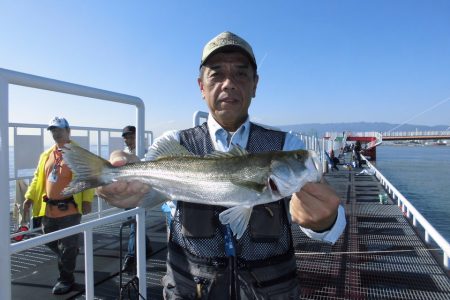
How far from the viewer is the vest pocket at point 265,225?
10.1 ft

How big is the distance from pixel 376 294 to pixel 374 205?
8.26m

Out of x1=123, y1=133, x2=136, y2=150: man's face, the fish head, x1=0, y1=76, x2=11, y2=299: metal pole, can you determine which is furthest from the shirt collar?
x1=123, y1=133, x2=136, y2=150: man's face

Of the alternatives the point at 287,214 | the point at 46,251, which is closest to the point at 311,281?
the point at 287,214

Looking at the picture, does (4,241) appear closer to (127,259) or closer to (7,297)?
(7,297)

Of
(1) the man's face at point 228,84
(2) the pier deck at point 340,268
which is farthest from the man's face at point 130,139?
(1) the man's face at point 228,84

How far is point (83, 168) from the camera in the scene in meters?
3.01

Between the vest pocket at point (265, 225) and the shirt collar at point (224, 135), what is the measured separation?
29.4 inches

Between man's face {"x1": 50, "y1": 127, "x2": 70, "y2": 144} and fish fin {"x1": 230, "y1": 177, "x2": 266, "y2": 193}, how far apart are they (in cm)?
493

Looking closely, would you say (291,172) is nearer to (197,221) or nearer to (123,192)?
(197,221)

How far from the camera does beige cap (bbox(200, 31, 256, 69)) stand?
325 centimetres

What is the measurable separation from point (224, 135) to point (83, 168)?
1.42m

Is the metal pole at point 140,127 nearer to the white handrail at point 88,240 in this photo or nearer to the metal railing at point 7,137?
the metal railing at point 7,137

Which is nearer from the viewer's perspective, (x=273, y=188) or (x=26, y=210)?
(x=273, y=188)

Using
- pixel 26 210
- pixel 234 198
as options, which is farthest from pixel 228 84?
pixel 26 210
